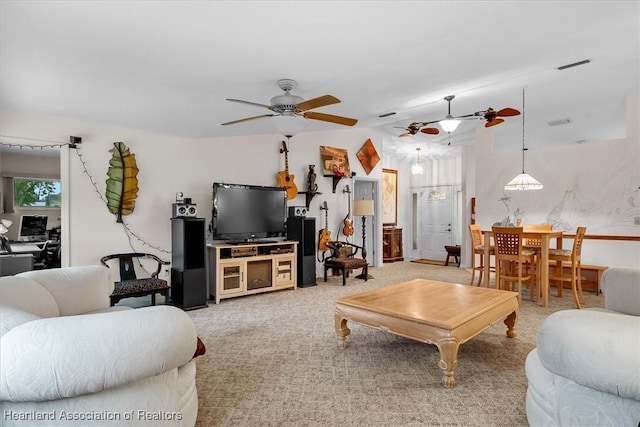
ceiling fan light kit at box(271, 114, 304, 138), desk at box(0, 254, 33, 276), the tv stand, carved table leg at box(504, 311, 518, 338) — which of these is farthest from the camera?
the tv stand

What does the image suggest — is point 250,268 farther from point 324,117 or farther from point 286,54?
point 286,54

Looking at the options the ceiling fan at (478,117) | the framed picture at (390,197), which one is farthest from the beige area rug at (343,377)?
the framed picture at (390,197)

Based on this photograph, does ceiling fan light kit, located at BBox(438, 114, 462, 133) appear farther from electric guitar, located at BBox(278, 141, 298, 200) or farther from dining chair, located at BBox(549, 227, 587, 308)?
electric guitar, located at BBox(278, 141, 298, 200)

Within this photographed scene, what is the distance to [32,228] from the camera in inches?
238

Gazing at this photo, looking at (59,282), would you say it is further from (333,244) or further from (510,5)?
(333,244)

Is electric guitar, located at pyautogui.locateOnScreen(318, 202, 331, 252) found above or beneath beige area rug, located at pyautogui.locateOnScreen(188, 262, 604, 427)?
above

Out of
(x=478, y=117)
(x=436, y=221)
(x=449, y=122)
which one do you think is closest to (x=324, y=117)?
(x=449, y=122)

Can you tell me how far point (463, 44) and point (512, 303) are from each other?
228 centimetres

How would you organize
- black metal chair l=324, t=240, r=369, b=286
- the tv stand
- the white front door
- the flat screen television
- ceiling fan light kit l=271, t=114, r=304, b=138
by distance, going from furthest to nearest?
the white front door < black metal chair l=324, t=240, r=369, b=286 < the flat screen television < the tv stand < ceiling fan light kit l=271, t=114, r=304, b=138

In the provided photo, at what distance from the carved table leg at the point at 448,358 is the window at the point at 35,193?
256 inches

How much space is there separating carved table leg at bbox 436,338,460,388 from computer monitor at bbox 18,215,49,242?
663 centimetres

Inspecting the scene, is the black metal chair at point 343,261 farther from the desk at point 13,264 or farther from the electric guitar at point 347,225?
the desk at point 13,264

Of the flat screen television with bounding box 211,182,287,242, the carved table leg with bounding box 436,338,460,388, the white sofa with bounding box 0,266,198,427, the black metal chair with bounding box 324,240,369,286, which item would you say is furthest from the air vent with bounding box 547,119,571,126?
the white sofa with bounding box 0,266,198,427

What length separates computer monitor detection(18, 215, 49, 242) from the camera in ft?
19.6
